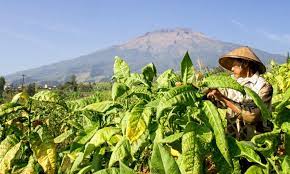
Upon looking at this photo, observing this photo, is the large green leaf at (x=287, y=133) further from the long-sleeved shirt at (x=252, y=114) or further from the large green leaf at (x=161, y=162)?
the large green leaf at (x=161, y=162)

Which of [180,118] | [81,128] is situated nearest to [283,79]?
[81,128]

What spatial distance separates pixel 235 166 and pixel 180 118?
1.08 feet

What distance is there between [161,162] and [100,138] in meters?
0.85

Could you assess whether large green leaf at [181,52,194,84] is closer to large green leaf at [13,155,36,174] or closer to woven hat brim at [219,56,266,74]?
large green leaf at [13,155,36,174]

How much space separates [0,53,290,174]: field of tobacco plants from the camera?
1987mm

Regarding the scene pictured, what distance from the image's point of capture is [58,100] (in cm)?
272

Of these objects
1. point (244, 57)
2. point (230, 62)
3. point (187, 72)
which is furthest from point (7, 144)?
point (230, 62)

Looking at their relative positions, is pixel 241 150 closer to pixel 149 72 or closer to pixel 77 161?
pixel 149 72

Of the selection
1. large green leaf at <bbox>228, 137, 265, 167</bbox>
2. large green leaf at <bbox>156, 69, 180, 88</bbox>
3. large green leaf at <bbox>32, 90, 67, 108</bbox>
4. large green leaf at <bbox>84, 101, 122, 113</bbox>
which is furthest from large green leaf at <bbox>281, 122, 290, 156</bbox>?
large green leaf at <bbox>32, 90, 67, 108</bbox>

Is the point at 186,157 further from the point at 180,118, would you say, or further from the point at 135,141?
the point at 135,141

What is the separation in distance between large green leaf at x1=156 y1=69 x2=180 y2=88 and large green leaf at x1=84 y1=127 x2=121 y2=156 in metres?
0.35

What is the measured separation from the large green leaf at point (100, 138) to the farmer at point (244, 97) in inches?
20.6

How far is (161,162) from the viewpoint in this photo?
5.49 ft

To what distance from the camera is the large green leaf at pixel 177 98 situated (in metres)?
1.92
